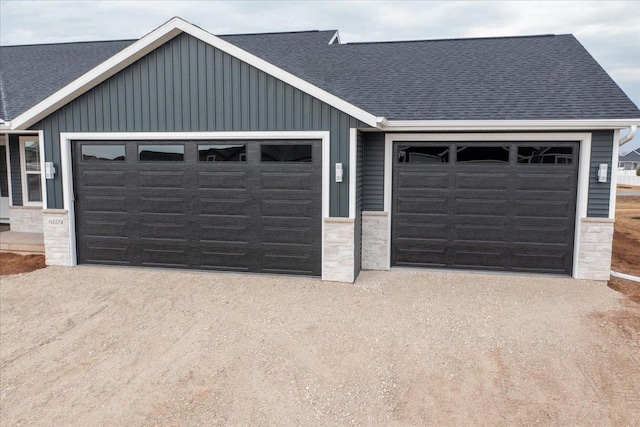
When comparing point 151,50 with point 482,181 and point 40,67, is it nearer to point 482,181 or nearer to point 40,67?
point 482,181

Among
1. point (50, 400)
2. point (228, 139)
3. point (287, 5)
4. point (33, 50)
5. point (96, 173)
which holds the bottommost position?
point (50, 400)

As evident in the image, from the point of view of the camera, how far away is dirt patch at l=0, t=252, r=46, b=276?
9.54 metres

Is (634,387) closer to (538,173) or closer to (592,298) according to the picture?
(592,298)

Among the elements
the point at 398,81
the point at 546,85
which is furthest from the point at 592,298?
the point at 398,81

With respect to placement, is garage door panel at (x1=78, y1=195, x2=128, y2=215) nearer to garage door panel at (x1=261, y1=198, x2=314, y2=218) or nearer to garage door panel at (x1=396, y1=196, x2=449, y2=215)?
garage door panel at (x1=261, y1=198, x2=314, y2=218)

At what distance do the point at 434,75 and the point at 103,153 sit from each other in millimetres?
7010

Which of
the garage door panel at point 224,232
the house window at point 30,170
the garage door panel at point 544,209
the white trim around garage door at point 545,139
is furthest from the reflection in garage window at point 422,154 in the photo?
the house window at point 30,170

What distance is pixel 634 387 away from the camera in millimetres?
5078

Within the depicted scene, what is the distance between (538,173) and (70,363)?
7.99 meters

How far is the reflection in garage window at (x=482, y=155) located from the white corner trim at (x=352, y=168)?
2.05 meters

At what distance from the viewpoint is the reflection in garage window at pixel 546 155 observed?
28.2 feet

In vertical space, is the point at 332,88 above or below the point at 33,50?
below

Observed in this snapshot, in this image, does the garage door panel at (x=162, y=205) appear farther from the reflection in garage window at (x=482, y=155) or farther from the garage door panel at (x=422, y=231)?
the reflection in garage window at (x=482, y=155)

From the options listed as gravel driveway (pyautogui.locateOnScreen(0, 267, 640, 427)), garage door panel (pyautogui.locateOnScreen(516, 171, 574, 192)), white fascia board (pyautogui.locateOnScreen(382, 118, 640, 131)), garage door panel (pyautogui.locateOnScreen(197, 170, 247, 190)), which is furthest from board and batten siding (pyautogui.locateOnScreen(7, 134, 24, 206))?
garage door panel (pyautogui.locateOnScreen(516, 171, 574, 192))
